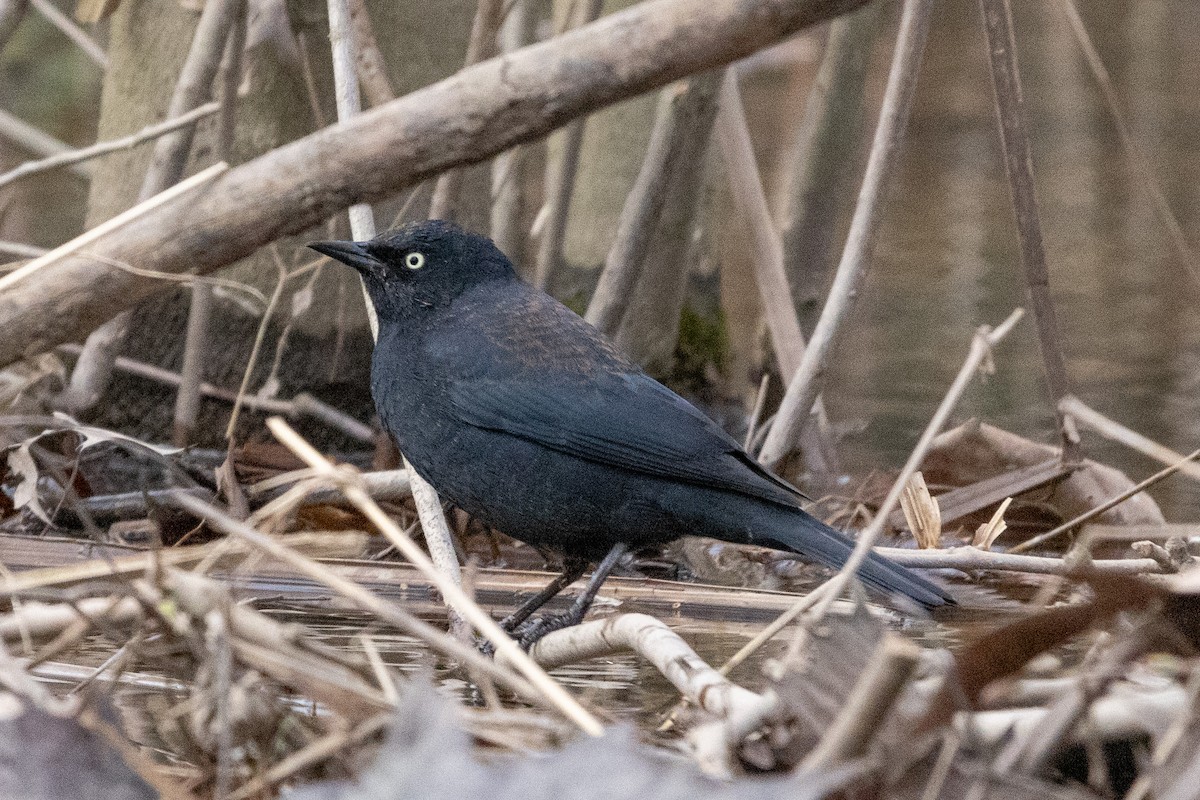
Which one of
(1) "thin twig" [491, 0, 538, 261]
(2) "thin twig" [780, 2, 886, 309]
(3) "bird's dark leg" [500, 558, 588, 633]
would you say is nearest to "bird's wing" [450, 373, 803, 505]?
(3) "bird's dark leg" [500, 558, 588, 633]

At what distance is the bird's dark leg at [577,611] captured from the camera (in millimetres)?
3475

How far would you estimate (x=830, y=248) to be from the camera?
5.85 meters

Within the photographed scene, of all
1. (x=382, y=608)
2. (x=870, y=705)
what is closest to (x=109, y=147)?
(x=382, y=608)

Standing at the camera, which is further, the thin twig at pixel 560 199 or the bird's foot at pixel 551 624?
the thin twig at pixel 560 199

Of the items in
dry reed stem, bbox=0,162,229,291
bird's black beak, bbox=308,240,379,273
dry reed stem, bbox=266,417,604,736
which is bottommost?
dry reed stem, bbox=266,417,604,736

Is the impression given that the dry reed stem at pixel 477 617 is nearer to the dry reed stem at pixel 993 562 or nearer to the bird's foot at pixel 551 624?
the dry reed stem at pixel 993 562

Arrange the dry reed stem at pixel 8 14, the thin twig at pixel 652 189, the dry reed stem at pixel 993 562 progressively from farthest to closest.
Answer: the thin twig at pixel 652 189 < the dry reed stem at pixel 8 14 < the dry reed stem at pixel 993 562

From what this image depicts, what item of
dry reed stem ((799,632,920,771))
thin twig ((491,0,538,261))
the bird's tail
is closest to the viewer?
dry reed stem ((799,632,920,771))

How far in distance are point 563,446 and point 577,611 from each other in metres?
0.37

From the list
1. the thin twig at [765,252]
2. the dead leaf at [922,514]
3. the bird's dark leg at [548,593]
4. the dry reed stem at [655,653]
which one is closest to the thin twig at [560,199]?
the thin twig at [765,252]

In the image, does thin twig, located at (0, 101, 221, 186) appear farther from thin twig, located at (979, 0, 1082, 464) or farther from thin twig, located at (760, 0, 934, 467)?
thin twig, located at (979, 0, 1082, 464)

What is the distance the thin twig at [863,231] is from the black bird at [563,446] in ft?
2.28

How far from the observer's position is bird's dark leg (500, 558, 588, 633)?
3.60 metres

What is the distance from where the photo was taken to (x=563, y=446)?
141 inches
